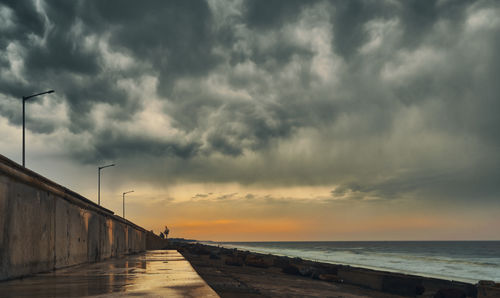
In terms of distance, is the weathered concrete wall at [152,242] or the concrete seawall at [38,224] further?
the weathered concrete wall at [152,242]

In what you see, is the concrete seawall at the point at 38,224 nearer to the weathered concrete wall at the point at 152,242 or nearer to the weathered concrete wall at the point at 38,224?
the weathered concrete wall at the point at 38,224

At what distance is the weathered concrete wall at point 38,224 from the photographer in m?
8.57

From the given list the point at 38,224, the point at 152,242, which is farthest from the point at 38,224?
the point at 152,242

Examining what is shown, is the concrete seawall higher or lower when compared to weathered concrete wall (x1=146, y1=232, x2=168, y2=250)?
higher

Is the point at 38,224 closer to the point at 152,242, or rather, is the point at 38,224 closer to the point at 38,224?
the point at 38,224

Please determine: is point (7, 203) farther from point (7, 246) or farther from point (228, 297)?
point (228, 297)

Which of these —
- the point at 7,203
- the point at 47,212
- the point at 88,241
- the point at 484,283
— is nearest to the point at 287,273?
the point at 484,283

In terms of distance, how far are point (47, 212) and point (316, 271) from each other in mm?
25278

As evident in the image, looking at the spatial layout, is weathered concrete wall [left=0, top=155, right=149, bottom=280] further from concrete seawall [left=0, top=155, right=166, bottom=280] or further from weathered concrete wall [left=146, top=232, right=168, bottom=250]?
weathered concrete wall [left=146, top=232, right=168, bottom=250]

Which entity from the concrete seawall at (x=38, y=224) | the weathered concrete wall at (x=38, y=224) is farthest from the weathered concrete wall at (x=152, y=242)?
the weathered concrete wall at (x=38, y=224)

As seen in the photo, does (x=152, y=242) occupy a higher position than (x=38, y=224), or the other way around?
(x=38, y=224)

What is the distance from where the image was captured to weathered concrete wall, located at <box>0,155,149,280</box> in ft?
28.1

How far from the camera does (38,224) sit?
10.4 metres

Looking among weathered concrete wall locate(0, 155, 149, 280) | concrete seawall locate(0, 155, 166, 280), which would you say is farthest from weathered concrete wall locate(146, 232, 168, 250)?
weathered concrete wall locate(0, 155, 149, 280)
